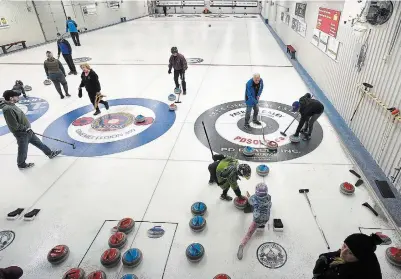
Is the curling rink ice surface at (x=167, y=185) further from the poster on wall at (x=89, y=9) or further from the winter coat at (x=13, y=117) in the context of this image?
the poster on wall at (x=89, y=9)

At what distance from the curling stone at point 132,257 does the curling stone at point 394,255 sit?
3.34m

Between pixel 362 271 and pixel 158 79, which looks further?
pixel 158 79

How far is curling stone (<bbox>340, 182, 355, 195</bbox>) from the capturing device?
4492mm

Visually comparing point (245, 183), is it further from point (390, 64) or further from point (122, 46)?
point (122, 46)

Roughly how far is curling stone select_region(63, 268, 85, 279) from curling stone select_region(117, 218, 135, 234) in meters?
0.77

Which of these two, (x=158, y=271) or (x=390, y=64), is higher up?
(x=390, y=64)

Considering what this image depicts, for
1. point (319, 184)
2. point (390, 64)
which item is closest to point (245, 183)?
point (319, 184)

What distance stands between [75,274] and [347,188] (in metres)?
4.47

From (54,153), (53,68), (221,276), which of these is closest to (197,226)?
(221,276)

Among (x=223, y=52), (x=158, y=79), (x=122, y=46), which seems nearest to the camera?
(x=158, y=79)

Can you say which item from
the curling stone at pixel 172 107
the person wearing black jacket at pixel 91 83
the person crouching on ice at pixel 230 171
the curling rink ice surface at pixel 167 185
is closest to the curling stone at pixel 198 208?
the curling rink ice surface at pixel 167 185

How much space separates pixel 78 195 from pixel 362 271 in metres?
4.51

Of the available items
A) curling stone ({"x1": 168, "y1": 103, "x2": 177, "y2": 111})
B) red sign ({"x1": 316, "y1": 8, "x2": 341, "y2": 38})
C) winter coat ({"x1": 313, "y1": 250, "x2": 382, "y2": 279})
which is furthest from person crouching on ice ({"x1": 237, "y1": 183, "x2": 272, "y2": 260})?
red sign ({"x1": 316, "y1": 8, "x2": 341, "y2": 38})

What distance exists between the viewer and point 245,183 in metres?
4.91
